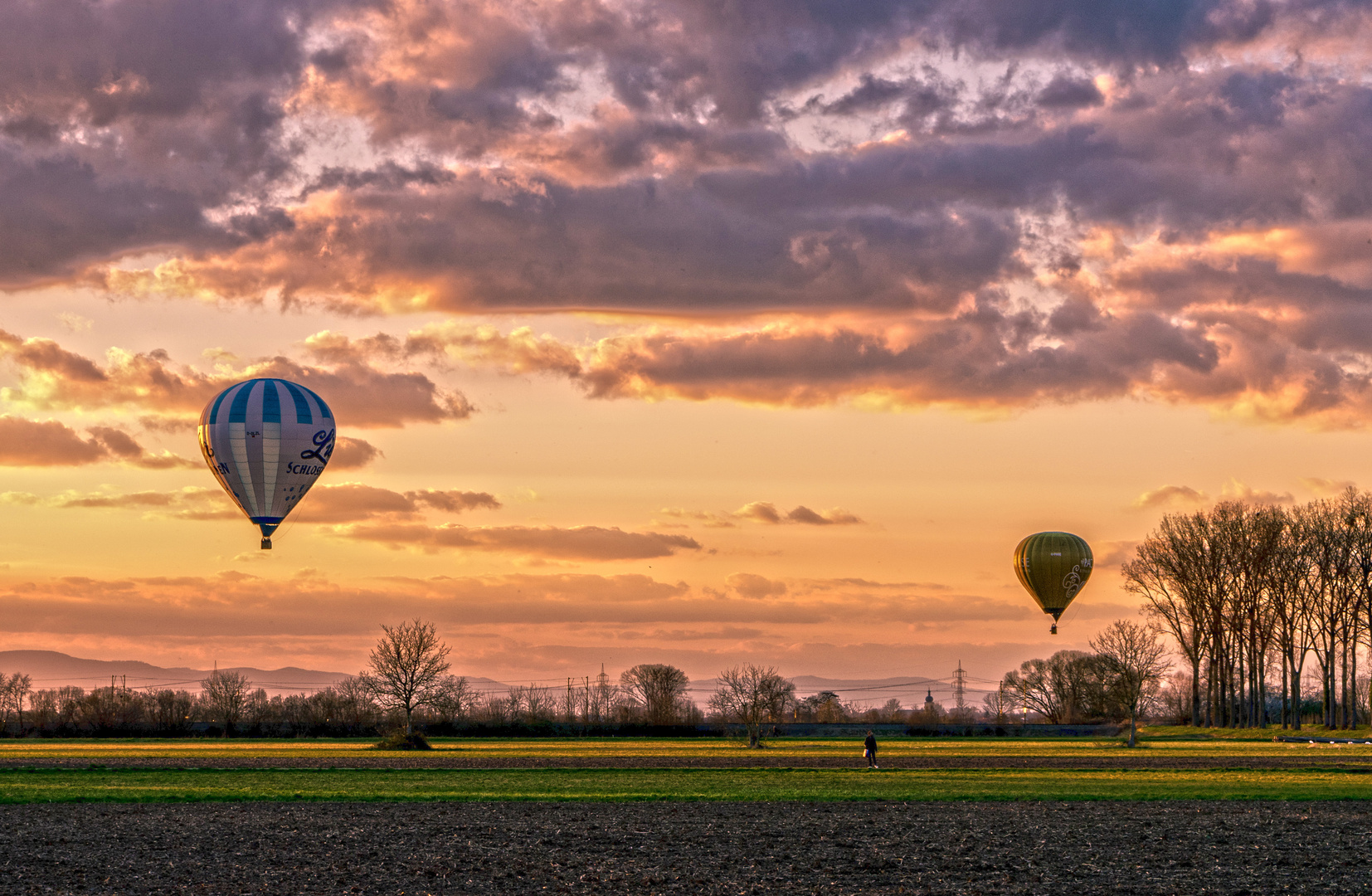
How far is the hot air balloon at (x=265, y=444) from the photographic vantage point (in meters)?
69.3

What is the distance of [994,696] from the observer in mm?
149750

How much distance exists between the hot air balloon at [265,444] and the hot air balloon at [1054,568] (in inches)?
2226

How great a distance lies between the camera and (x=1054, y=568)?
99438mm

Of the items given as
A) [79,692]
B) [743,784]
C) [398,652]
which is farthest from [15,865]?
[79,692]

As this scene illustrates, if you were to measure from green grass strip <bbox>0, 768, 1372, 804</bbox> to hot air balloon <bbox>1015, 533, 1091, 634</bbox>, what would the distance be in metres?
41.4

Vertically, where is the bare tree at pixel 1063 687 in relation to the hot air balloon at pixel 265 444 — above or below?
below

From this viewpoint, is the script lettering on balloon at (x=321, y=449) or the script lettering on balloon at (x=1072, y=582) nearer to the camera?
the script lettering on balloon at (x=321, y=449)

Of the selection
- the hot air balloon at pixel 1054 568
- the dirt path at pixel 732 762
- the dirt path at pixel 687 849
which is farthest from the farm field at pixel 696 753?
the dirt path at pixel 687 849

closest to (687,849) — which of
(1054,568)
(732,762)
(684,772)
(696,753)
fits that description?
(684,772)

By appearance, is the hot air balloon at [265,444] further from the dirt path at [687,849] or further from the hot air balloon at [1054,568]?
the hot air balloon at [1054,568]

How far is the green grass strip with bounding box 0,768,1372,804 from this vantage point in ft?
143

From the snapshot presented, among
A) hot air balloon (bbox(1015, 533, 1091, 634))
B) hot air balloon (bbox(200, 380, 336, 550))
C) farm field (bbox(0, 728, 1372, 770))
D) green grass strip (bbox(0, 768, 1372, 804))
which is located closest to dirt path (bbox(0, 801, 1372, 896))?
green grass strip (bbox(0, 768, 1372, 804))

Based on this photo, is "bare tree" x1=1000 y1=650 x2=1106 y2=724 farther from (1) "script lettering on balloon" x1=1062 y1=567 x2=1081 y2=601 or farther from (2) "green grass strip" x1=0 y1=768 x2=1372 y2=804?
(2) "green grass strip" x1=0 y1=768 x2=1372 y2=804

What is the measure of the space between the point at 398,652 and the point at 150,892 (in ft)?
225
